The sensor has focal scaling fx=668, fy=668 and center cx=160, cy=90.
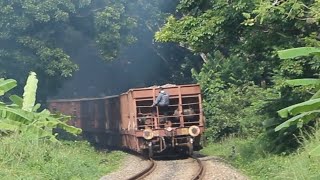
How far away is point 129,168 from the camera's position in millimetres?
18594

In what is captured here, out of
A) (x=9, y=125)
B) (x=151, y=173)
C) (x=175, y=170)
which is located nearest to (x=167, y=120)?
(x=175, y=170)

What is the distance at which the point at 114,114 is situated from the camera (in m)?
26.7

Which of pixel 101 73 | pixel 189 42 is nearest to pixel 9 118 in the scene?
pixel 189 42

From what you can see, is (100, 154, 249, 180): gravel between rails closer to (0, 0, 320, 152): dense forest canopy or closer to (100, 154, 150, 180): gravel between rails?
(100, 154, 150, 180): gravel between rails

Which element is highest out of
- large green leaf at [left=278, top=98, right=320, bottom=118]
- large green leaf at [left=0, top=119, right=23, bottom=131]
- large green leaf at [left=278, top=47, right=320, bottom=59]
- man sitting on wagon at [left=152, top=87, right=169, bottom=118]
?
man sitting on wagon at [left=152, top=87, right=169, bottom=118]

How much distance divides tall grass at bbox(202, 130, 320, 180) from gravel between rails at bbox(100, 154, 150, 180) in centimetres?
255

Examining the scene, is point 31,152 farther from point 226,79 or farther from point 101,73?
point 101,73

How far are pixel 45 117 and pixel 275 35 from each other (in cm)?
565

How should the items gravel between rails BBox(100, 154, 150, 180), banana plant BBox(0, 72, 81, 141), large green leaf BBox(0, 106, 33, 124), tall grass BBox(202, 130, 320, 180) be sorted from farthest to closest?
gravel between rails BBox(100, 154, 150, 180), banana plant BBox(0, 72, 81, 141), large green leaf BBox(0, 106, 33, 124), tall grass BBox(202, 130, 320, 180)

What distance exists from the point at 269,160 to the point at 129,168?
182 inches

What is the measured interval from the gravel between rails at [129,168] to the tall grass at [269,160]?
2.55m

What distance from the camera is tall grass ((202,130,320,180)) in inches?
450

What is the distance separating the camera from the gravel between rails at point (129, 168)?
16.1 meters

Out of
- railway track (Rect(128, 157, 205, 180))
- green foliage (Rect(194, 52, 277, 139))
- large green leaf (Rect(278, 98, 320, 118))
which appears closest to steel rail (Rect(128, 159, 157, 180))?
railway track (Rect(128, 157, 205, 180))
